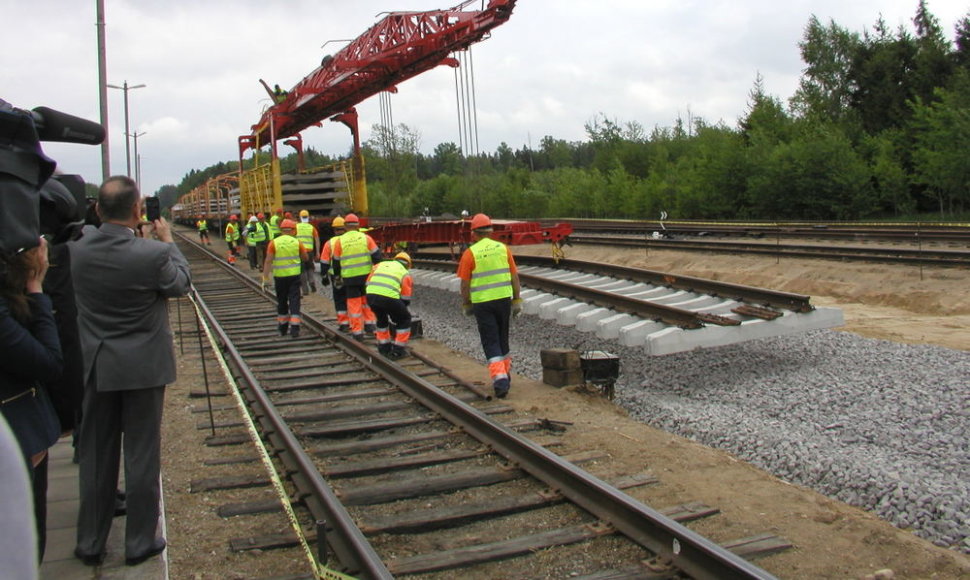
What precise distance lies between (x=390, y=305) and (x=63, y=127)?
22.8ft

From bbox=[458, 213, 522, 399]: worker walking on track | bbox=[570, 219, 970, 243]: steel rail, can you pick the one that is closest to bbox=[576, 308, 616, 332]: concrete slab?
bbox=[458, 213, 522, 399]: worker walking on track

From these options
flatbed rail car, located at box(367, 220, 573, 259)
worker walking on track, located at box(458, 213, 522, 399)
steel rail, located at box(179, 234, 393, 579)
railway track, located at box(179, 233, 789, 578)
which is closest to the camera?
steel rail, located at box(179, 234, 393, 579)

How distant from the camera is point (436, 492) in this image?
5.16 m

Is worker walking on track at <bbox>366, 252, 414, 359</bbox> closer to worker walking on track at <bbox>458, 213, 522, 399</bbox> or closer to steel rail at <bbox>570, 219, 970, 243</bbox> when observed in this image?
worker walking on track at <bbox>458, 213, 522, 399</bbox>

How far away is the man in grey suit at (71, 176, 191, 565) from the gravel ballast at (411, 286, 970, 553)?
13.9ft

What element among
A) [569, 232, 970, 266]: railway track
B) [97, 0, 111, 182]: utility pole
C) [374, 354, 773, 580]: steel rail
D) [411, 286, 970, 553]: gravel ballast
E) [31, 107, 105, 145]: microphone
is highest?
[97, 0, 111, 182]: utility pole

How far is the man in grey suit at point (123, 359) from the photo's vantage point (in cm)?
395

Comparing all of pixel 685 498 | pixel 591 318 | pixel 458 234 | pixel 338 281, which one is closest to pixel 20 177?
pixel 685 498

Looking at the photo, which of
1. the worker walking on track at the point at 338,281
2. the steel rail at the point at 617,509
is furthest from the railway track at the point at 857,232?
the steel rail at the point at 617,509

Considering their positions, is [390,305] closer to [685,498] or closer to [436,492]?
[436,492]

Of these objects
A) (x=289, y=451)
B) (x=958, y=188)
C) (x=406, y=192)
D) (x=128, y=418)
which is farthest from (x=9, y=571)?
(x=406, y=192)

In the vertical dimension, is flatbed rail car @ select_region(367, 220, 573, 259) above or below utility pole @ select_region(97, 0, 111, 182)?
below

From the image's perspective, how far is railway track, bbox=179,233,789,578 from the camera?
4039 millimetres

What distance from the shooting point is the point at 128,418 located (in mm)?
4070
